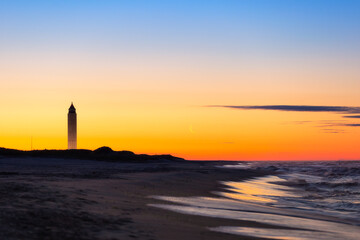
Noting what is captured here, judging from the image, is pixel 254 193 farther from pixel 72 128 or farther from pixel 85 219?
pixel 72 128

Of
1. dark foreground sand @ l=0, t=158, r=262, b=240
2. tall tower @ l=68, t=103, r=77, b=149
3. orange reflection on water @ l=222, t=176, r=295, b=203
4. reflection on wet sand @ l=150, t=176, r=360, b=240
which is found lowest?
orange reflection on water @ l=222, t=176, r=295, b=203

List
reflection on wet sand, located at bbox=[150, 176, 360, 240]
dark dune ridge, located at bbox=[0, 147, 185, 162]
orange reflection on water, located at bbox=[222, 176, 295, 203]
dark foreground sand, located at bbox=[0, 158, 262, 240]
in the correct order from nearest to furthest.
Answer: dark foreground sand, located at bbox=[0, 158, 262, 240]
reflection on wet sand, located at bbox=[150, 176, 360, 240]
orange reflection on water, located at bbox=[222, 176, 295, 203]
dark dune ridge, located at bbox=[0, 147, 185, 162]

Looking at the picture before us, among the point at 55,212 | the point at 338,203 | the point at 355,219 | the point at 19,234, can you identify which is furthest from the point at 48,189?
the point at 338,203

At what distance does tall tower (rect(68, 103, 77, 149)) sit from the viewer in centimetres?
9619

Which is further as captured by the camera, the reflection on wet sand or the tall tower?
the tall tower

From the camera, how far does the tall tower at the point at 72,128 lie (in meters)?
96.2

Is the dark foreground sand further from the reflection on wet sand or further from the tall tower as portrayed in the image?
the tall tower

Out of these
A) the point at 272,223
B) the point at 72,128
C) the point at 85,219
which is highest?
the point at 72,128

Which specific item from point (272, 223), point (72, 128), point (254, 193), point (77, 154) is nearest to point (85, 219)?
point (272, 223)

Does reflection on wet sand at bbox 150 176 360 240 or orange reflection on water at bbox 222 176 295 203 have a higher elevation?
reflection on wet sand at bbox 150 176 360 240

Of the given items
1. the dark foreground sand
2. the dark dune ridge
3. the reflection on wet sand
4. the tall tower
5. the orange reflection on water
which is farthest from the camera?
the tall tower

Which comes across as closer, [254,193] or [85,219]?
[85,219]

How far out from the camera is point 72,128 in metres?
97.5

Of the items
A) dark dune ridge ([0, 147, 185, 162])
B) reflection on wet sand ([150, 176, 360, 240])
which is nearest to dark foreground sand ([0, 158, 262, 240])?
reflection on wet sand ([150, 176, 360, 240])
